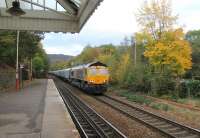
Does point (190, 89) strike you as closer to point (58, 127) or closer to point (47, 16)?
point (47, 16)

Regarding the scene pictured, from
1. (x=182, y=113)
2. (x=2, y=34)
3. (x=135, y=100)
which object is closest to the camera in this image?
(x=182, y=113)

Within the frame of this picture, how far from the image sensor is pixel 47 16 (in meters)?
17.2

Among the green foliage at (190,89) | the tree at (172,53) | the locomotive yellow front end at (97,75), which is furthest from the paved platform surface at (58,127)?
the locomotive yellow front end at (97,75)

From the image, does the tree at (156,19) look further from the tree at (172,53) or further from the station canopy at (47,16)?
the station canopy at (47,16)

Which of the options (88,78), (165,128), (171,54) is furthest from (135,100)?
(165,128)

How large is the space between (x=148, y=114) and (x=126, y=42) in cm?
5113

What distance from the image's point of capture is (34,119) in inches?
659

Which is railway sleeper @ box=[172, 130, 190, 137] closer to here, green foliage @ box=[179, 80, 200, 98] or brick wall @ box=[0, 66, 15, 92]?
green foliage @ box=[179, 80, 200, 98]

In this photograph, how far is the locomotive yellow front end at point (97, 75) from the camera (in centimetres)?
3903

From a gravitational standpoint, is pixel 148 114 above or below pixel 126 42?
below

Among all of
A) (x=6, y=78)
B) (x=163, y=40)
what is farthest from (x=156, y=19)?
(x=6, y=78)

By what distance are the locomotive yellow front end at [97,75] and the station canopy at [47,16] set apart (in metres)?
21.3

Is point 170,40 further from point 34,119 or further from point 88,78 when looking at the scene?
point 34,119

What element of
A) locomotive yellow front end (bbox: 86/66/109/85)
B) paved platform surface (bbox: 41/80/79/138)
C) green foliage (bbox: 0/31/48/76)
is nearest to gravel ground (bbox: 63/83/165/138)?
paved platform surface (bbox: 41/80/79/138)
